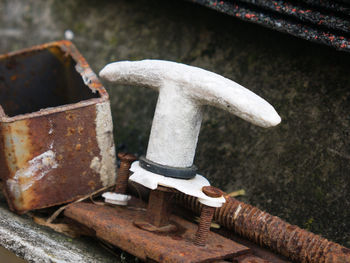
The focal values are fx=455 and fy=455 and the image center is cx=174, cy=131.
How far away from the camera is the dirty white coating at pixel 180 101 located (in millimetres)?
1332

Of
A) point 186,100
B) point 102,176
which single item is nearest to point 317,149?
point 186,100

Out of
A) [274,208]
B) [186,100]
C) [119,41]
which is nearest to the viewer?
[186,100]

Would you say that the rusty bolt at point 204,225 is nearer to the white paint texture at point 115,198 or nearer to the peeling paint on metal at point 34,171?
the white paint texture at point 115,198

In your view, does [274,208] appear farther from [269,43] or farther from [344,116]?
[269,43]

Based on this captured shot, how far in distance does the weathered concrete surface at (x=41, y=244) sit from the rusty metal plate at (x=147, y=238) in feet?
0.24

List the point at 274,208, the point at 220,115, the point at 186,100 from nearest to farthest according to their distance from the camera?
→ the point at 186,100, the point at 274,208, the point at 220,115

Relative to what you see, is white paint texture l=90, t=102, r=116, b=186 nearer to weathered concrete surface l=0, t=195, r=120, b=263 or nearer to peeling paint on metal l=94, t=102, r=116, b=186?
peeling paint on metal l=94, t=102, r=116, b=186

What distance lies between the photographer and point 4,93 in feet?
6.66

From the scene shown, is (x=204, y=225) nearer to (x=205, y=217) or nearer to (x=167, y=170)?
(x=205, y=217)

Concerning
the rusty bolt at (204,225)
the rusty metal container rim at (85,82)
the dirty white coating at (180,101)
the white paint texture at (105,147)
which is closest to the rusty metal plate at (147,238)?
the rusty bolt at (204,225)

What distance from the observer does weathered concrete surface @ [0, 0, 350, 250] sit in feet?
5.57

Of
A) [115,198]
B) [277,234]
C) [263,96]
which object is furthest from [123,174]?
[263,96]

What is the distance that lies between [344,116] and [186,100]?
26.3 inches

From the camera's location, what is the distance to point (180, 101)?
139 centimetres
